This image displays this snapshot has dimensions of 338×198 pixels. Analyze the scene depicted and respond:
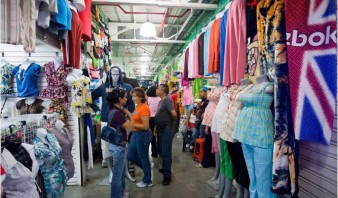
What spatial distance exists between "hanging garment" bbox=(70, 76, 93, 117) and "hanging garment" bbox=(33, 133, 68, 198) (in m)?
1.70

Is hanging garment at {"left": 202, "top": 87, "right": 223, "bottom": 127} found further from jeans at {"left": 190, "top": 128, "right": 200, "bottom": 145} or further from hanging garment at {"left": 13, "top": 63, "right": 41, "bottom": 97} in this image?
hanging garment at {"left": 13, "top": 63, "right": 41, "bottom": 97}

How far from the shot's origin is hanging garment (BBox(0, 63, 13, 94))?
3.70 meters

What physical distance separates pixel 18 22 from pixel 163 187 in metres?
3.24

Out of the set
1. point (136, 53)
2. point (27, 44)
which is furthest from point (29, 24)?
point (136, 53)

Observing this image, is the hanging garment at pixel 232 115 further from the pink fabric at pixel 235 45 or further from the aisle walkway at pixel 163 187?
the aisle walkway at pixel 163 187

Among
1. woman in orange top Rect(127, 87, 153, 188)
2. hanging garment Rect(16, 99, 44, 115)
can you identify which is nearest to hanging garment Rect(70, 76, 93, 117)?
hanging garment Rect(16, 99, 44, 115)

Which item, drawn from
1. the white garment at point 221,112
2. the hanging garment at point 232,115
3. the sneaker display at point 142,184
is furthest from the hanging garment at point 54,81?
the hanging garment at point 232,115

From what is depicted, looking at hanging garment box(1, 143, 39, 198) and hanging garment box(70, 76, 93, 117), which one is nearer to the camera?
hanging garment box(1, 143, 39, 198)

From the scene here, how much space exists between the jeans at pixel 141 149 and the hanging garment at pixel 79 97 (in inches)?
39.2

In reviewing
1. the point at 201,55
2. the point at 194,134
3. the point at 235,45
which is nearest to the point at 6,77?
the point at 201,55

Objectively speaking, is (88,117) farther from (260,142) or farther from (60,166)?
(260,142)

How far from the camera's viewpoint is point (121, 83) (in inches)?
176

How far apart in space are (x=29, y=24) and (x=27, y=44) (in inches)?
6.6

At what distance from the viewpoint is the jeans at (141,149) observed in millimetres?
3885
